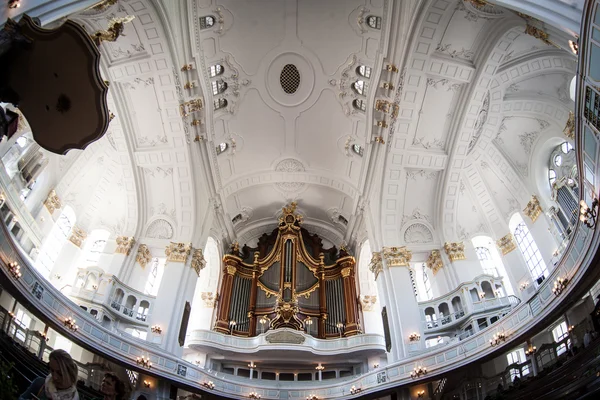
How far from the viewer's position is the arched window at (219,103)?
83.4 feet

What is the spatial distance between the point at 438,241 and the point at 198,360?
15029mm

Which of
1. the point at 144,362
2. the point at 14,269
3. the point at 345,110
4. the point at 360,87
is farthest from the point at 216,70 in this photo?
the point at 144,362

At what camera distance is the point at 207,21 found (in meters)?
22.1

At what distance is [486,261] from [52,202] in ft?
73.4

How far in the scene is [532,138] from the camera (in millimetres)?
22359

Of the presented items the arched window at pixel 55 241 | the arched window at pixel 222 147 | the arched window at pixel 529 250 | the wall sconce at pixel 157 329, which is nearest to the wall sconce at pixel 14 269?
the arched window at pixel 55 241

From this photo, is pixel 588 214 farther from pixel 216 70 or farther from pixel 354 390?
pixel 216 70

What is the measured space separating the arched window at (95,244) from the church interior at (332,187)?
8cm

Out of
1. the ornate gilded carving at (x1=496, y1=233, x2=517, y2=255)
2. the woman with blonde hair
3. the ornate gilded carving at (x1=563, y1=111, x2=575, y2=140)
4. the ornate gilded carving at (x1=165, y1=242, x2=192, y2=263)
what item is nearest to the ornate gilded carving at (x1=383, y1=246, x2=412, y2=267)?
the ornate gilded carving at (x1=496, y1=233, x2=517, y2=255)

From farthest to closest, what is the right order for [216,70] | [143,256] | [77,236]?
[216,70], [143,256], [77,236]

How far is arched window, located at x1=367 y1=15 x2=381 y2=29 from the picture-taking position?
22.1 meters

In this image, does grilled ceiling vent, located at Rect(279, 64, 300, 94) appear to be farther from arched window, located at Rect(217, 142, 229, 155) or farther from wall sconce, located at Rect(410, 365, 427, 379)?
wall sconce, located at Rect(410, 365, 427, 379)

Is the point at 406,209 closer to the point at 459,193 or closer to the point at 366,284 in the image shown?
the point at 459,193

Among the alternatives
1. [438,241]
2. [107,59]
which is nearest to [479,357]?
[438,241]
